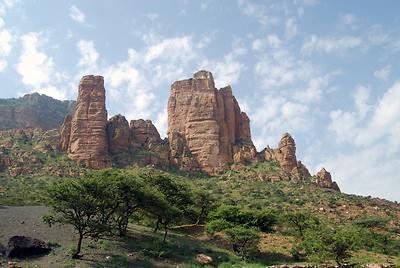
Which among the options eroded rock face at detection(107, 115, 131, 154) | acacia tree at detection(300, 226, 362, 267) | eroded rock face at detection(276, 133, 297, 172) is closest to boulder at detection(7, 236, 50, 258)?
acacia tree at detection(300, 226, 362, 267)

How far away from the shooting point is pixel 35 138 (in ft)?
333

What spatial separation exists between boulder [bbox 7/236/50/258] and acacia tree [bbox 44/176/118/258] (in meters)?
1.76

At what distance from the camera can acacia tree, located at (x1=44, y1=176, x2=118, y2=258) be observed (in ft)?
108

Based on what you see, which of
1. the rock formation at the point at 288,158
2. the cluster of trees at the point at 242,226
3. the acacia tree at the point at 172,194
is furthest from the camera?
the rock formation at the point at 288,158

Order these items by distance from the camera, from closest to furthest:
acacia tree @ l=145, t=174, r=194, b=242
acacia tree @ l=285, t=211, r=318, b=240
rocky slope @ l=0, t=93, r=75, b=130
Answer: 1. acacia tree @ l=145, t=174, r=194, b=242
2. acacia tree @ l=285, t=211, r=318, b=240
3. rocky slope @ l=0, t=93, r=75, b=130

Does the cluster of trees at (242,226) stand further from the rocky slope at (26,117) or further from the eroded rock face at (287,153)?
the rocky slope at (26,117)

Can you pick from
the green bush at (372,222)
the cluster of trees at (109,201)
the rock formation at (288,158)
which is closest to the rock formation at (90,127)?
the rock formation at (288,158)

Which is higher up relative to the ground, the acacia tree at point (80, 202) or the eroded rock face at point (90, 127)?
the eroded rock face at point (90, 127)

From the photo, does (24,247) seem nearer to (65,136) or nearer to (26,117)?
(65,136)

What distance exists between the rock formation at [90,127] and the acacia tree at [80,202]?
57.4m

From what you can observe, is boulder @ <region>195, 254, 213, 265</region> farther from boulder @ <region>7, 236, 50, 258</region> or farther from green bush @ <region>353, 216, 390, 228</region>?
green bush @ <region>353, 216, 390, 228</region>

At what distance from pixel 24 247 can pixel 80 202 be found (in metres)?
4.94

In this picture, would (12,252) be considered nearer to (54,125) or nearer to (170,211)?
(170,211)

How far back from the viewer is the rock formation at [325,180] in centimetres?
9306
